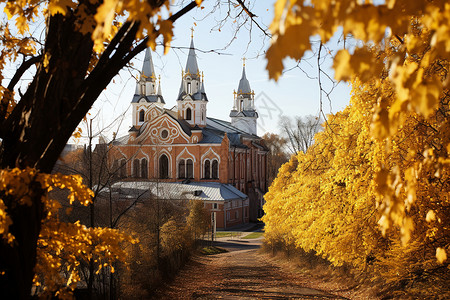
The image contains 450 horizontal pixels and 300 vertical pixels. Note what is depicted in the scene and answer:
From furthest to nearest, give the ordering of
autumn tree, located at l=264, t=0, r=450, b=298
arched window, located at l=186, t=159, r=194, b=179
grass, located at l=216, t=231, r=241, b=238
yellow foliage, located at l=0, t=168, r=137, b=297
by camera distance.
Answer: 1. arched window, located at l=186, t=159, r=194, b=179
2. grass, located at l=216, t=231, r=241, b=238
3. yellow foliage, located at l=0, t=168, r=137, b=297
4. autumn tree, located at l=264, t=0, r=450, b=298

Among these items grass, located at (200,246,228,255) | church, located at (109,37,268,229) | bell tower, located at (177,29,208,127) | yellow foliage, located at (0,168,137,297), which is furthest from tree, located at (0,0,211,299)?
bell tower, located at (177,29,208,127)

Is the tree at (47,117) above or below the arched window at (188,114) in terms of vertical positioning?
below

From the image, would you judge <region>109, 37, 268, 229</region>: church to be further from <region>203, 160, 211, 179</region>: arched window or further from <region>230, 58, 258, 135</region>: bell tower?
<region>230, 58, 258, 135</region>: bell tower

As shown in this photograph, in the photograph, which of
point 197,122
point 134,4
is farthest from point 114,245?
point 197,122

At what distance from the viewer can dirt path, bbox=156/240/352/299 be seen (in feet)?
48.3

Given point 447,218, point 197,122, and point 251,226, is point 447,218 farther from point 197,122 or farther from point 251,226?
point 197,122

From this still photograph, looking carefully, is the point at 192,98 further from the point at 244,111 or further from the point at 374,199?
the point at 374,199

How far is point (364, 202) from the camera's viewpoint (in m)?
9.11

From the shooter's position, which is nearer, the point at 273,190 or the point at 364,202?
the point at 364,202

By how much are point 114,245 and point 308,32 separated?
3.28 metres

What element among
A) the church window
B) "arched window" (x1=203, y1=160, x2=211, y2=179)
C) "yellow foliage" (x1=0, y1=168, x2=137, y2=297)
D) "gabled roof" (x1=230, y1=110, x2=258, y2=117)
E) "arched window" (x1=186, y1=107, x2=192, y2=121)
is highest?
"gabled roof" (x1=230, y1=110, x2=258, y2=117)

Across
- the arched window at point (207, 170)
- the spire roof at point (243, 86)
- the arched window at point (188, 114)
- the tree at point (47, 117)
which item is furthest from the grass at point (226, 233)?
the tree at point (47, 117)

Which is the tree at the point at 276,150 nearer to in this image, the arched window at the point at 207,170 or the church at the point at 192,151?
the church at the point at 192,151

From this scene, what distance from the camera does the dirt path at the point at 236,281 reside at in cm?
1471
